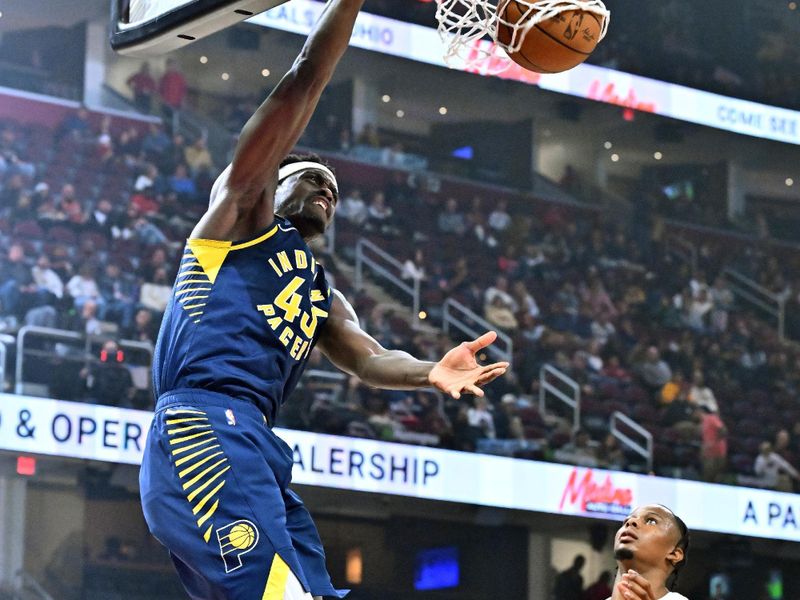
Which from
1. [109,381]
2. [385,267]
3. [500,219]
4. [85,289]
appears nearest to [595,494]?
[385,267]

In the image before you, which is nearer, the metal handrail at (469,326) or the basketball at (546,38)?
the basketball at (546,38)

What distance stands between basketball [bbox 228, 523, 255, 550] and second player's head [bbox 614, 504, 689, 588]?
1.75 meters

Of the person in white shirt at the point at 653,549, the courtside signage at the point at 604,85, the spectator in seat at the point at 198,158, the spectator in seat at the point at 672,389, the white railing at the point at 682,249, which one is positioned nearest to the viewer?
the person in white shirt at the point at 653,549

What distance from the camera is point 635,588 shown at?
13.7 ft

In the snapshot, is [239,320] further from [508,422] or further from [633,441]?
[633,441]

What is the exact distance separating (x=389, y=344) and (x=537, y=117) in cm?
606

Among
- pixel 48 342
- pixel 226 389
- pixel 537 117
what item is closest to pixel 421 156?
pixel 537 117

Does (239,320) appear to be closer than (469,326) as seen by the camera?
Yes

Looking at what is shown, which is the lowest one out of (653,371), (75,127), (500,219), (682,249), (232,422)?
(232,422)

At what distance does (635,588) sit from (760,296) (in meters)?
14.3

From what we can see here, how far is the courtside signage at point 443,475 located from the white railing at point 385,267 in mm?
2208

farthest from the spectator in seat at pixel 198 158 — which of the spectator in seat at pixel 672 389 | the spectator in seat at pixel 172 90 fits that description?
the spectator in seat at pixel 672 389

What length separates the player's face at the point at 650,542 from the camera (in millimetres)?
4629

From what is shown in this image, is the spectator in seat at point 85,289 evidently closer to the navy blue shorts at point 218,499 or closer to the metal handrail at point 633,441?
the metal handrail at point 633,441
